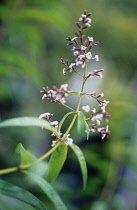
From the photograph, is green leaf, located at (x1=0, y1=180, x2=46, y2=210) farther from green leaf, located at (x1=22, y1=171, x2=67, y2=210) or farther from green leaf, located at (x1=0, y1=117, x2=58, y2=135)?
green leaf, located at (x1=0, y1=117, x2=58, y2=135)

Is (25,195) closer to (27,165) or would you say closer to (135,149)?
→ (27,165)

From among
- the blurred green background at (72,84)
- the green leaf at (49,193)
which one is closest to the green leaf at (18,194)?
the green leaf at (49,193)

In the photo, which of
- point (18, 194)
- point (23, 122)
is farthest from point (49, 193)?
point (23, 122)

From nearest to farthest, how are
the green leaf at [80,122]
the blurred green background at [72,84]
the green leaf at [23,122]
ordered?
the green leaf at [23,122] < the green leaf at [80,122] < the blurred green background at [72,84]

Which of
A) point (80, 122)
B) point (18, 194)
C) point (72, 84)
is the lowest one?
point (18, 194)

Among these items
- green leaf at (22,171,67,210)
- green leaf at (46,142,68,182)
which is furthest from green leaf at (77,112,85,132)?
green leaf at (22,171,67,210)

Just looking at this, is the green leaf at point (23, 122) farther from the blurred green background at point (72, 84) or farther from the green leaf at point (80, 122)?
the blurred green background at point (72, 84)

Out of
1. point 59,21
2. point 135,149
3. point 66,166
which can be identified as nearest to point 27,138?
point 66,166

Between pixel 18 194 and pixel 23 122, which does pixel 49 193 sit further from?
pixel 23 122
